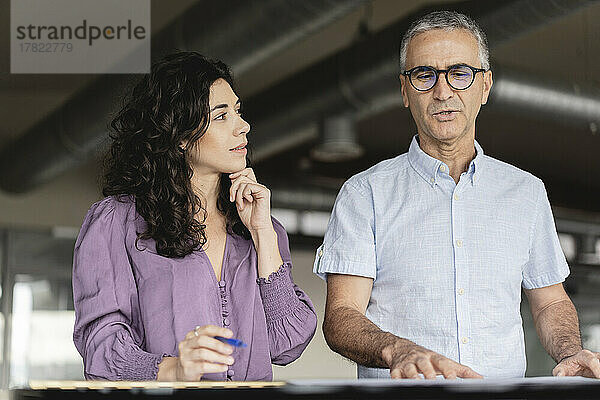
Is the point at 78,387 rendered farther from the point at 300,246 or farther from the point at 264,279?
the point at 300,246

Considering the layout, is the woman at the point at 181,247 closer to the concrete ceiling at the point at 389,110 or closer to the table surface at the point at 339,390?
the table surface at the point at 339,390

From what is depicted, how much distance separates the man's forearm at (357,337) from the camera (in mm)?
1680

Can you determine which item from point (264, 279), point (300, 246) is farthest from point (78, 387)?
point (300, 246)

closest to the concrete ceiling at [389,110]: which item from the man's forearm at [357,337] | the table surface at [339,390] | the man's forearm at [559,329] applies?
the man's forearm at [559,329]

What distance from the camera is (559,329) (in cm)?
197

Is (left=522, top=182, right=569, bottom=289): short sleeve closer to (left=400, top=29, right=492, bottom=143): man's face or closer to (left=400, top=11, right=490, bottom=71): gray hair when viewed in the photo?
(left=400, top=29, right=492, bottom=143): man's face

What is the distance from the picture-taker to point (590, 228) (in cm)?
633

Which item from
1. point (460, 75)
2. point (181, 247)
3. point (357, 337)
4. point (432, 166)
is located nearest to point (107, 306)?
point (181, 247)

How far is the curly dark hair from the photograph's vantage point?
6.43 feet

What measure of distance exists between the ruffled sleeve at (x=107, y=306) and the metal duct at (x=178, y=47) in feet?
7.09

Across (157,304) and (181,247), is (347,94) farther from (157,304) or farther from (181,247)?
(157,304)

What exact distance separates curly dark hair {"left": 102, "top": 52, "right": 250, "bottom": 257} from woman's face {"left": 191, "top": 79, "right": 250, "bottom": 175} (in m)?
0.02

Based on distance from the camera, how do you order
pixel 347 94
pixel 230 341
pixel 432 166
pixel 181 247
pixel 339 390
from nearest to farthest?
pixel 339 390 < pixel 230 341 < pixel 181 247 < pixel 432 166 < pixel 347 94

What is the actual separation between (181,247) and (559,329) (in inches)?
34.9
